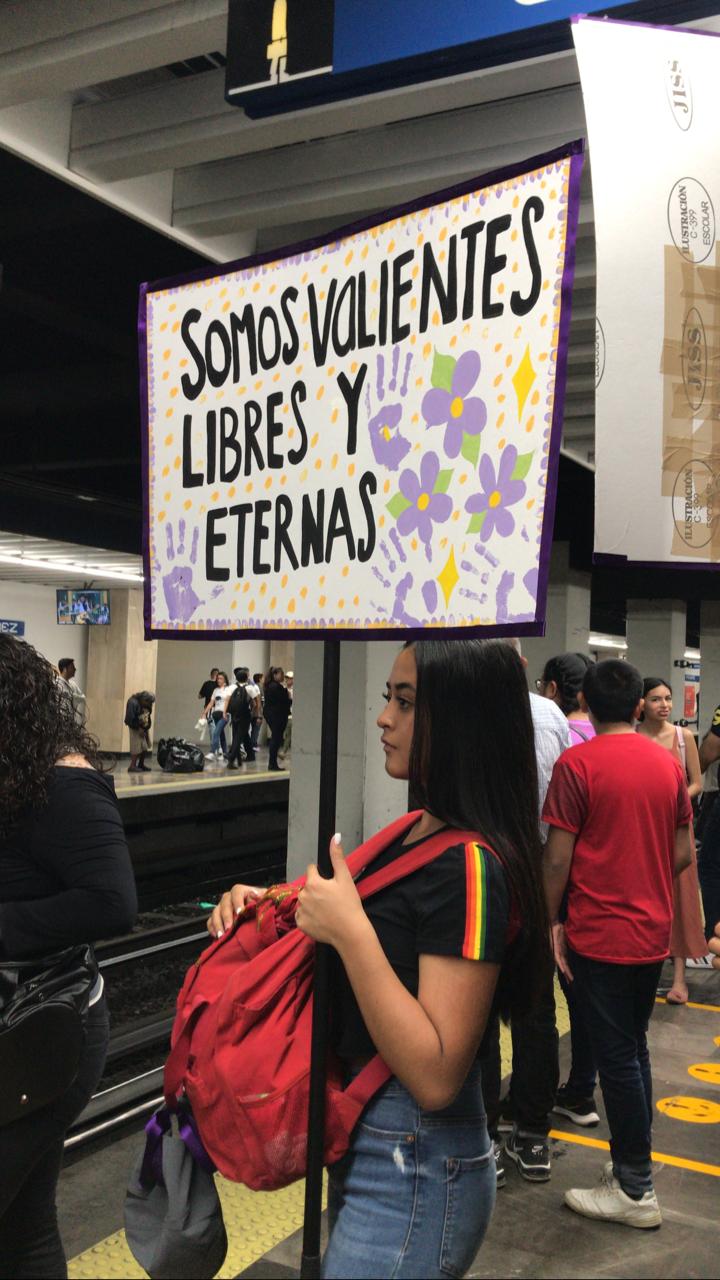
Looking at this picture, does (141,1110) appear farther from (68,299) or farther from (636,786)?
(68,299)

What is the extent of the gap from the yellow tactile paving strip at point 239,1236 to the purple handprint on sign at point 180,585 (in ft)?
6.39

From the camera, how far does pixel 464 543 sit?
162 centimetres

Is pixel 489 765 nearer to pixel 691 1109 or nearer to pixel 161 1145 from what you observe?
pixel 161 1145

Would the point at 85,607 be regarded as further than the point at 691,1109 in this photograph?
Yes

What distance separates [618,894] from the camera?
3225mm

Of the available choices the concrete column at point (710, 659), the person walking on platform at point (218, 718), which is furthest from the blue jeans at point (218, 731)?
the concrete column at point (710, 659)

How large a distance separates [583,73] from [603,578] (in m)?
17.6

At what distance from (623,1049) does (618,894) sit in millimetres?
441

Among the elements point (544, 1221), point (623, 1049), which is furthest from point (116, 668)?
point (623, 1049)

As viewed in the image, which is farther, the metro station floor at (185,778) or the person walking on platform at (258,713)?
the person walking on platform at (258,713)

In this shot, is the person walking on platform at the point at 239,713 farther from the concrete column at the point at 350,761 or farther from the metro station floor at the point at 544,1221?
the metro station floor at the point at 544,1221

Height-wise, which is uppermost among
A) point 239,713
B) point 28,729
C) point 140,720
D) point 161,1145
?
point 28,729

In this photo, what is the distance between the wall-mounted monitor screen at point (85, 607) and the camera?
23.5 m

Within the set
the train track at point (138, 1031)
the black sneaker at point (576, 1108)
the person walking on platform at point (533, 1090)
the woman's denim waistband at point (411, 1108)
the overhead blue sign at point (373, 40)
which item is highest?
the overhead blue sign at point (373, 40)
